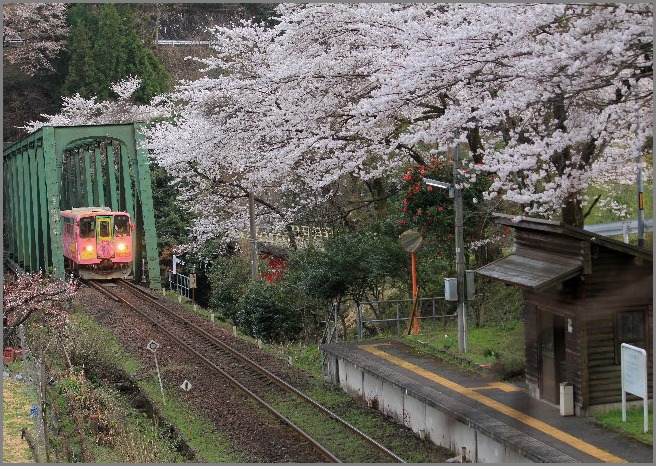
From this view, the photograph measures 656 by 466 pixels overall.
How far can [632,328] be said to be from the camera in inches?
445

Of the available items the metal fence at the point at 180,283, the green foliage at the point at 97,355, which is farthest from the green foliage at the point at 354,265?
the metal fence at the point at 180,283

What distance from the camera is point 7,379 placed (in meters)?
15.8

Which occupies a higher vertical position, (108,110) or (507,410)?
(108,110)

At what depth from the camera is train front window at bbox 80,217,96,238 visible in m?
26.2

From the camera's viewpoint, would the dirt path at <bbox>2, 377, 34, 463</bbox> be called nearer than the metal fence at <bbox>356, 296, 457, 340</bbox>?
Yes

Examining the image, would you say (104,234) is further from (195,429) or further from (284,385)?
(195,429)

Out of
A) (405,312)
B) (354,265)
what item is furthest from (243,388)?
(405,312)

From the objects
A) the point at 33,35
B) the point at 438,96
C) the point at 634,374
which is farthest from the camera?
the point at 33,35

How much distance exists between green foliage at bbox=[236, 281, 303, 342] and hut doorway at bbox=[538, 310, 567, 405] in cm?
933

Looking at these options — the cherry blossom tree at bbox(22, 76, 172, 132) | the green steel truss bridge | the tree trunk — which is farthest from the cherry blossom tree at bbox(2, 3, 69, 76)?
the tree trunk

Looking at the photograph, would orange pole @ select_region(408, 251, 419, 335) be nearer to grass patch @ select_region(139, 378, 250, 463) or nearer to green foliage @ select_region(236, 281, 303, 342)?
green foliage @ select_region(236, 281, 303, 342)

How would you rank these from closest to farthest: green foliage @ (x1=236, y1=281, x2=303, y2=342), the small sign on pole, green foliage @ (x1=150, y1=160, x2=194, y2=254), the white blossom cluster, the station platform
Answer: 1. the station platform
2. the small sign on pole
3. the white blossom cluster
4. green foliage @ (x1=236, y1=281, x2=303, y2=342)
5. green foliage @ (x1=150, y1=160, x2=194, y2=254)

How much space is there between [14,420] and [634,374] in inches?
337

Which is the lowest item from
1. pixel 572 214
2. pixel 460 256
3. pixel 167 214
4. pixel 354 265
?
pixel 354 265
